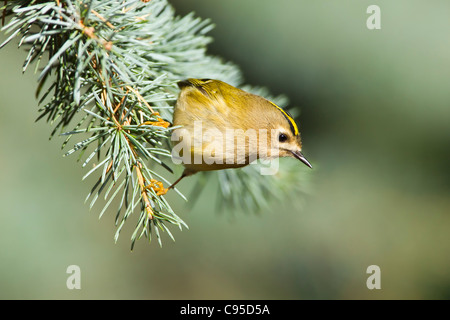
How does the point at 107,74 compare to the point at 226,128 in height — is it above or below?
below

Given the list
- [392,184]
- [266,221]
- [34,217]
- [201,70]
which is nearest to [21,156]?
[34,217]

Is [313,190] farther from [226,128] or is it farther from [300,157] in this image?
[226,128]

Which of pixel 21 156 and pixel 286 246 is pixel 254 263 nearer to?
pixel 286 246

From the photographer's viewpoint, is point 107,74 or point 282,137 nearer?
point 107,74

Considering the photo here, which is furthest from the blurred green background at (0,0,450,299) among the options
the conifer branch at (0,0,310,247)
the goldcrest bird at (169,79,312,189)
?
the conifer branch at (0,0,310,247)

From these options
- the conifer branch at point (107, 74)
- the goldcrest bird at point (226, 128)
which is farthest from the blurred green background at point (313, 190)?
the conifer branch at point (107, 74)

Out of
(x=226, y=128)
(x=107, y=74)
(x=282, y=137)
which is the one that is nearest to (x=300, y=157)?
(x=282, y=137)

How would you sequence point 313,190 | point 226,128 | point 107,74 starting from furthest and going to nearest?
point 313,190
point 226,128
point 107,74
